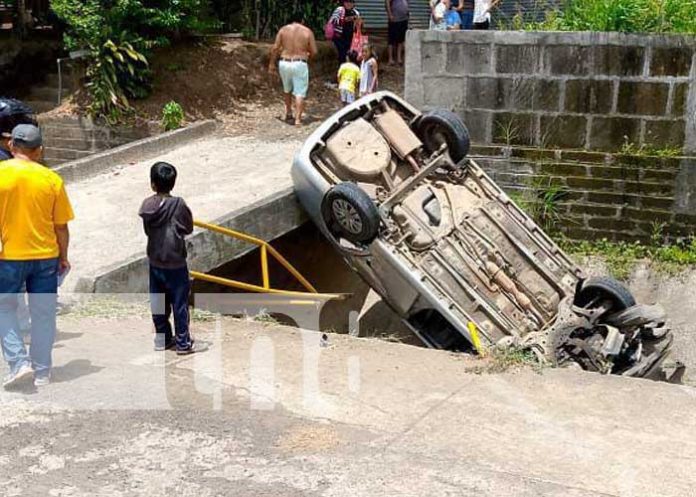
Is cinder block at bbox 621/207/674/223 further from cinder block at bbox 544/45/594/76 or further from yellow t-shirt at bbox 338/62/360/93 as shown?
yellow t-shirt at bbox 338/62/360/93

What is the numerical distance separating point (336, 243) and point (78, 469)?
464cm

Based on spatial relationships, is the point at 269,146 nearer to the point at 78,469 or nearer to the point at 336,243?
the point at 336,243

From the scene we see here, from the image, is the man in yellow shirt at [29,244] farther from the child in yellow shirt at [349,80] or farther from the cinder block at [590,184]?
the child in yellow shirt at [349,80]

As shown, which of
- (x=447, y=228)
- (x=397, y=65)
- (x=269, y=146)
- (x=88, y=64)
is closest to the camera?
(x=447, y=228)

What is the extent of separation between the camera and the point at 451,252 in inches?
324

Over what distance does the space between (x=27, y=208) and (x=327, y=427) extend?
2.10 meters

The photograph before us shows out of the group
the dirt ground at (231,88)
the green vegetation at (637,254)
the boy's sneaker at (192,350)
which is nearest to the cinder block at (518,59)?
the green vegetation at (637,254)

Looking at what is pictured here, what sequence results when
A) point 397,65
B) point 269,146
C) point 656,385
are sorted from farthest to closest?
point 397,65 → point 269,146 → point 656,385

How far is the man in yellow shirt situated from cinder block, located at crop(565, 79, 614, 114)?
20.8 ft

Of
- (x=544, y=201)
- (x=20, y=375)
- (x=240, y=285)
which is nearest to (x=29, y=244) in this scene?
(x=20, y=375)

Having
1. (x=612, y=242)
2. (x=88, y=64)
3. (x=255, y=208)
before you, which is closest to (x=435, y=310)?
(x=255, y=208)

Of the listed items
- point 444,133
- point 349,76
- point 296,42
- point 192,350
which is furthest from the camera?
point 296,42

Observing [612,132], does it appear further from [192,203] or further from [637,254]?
[192,203]

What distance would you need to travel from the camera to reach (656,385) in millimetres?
5750
